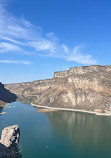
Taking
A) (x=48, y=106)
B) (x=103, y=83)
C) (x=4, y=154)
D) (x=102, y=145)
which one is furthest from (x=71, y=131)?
(x=48, y=106)

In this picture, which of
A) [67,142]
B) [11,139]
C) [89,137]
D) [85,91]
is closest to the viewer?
[11,139]

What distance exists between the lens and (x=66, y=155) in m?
41.8

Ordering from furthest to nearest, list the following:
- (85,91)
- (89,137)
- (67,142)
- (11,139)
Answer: (85,91) < (89,137) < (67,142) < (11,139)

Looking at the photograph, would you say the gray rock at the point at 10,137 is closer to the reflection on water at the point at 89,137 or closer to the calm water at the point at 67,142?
the calm water at the point at 67,142

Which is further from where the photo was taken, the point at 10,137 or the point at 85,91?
the point at 85,91

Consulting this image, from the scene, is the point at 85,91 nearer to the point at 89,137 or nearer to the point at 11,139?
the point at 89,137

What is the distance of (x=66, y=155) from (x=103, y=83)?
81900 millimetres

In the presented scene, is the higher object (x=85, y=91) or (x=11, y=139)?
(x=85, y=91)

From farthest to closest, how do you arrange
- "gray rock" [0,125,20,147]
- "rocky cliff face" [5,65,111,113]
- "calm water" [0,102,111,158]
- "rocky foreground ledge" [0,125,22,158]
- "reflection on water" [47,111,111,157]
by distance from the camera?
"rocky cliff face" [5,65,111,113], "reflection on water" [47,111,111,157], "calm water" [0,102,111,158], "gray rock" [0,125,20,147], "rocky foreground ledge" [0,125,22,158]

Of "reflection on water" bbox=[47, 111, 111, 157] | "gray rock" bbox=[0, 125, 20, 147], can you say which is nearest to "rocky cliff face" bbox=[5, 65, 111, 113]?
"reflection on water" bbox=[47, 111, 111, 157]

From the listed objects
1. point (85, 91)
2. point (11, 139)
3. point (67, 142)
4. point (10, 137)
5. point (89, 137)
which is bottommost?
point (67, 142)

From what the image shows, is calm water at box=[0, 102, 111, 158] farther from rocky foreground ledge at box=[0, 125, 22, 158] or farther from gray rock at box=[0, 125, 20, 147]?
gray rock at box=[0, 125, 20, 147]

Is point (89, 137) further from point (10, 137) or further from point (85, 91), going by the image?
point (85, 91)

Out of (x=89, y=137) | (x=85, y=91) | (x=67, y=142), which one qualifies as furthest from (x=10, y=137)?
(x=85, y=91)
